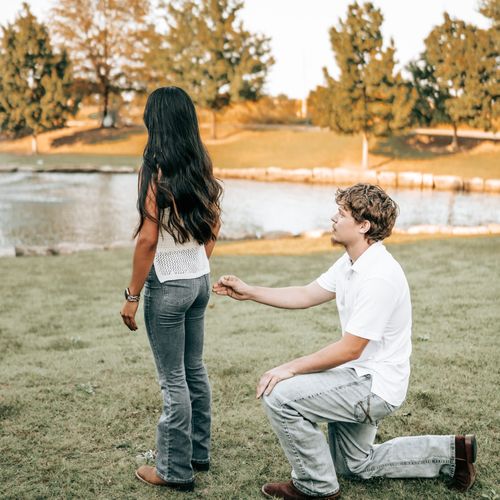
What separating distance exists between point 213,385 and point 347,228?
243 cm

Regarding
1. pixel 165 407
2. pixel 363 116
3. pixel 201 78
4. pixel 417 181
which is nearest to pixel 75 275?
pixel 165 407

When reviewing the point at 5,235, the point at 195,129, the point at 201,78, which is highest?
the point at 201,78

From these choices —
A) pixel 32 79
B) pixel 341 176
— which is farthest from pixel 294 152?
pixel 32 79

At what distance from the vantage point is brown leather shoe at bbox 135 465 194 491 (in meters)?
3.58

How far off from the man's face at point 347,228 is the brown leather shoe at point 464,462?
123cm

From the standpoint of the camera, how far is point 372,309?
311 centimetres

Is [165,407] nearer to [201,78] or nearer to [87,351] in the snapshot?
[87,351]

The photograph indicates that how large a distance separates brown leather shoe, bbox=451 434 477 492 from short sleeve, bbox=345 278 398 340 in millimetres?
852

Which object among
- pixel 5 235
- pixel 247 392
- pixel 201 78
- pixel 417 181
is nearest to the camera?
pixel 247 392

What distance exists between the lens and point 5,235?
53.7 feet

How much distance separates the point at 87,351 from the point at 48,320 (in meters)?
1.85

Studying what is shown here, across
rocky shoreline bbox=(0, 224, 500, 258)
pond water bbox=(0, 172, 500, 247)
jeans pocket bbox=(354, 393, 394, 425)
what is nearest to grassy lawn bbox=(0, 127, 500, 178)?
pond water bbox=(0, 172, 500, 247)

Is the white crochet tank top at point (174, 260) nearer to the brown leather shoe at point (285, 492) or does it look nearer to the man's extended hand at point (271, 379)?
the man's extended hand at point (271, 379)

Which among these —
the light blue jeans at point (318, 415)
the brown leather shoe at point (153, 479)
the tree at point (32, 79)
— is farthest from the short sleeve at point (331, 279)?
the tree at point (32, 79)
